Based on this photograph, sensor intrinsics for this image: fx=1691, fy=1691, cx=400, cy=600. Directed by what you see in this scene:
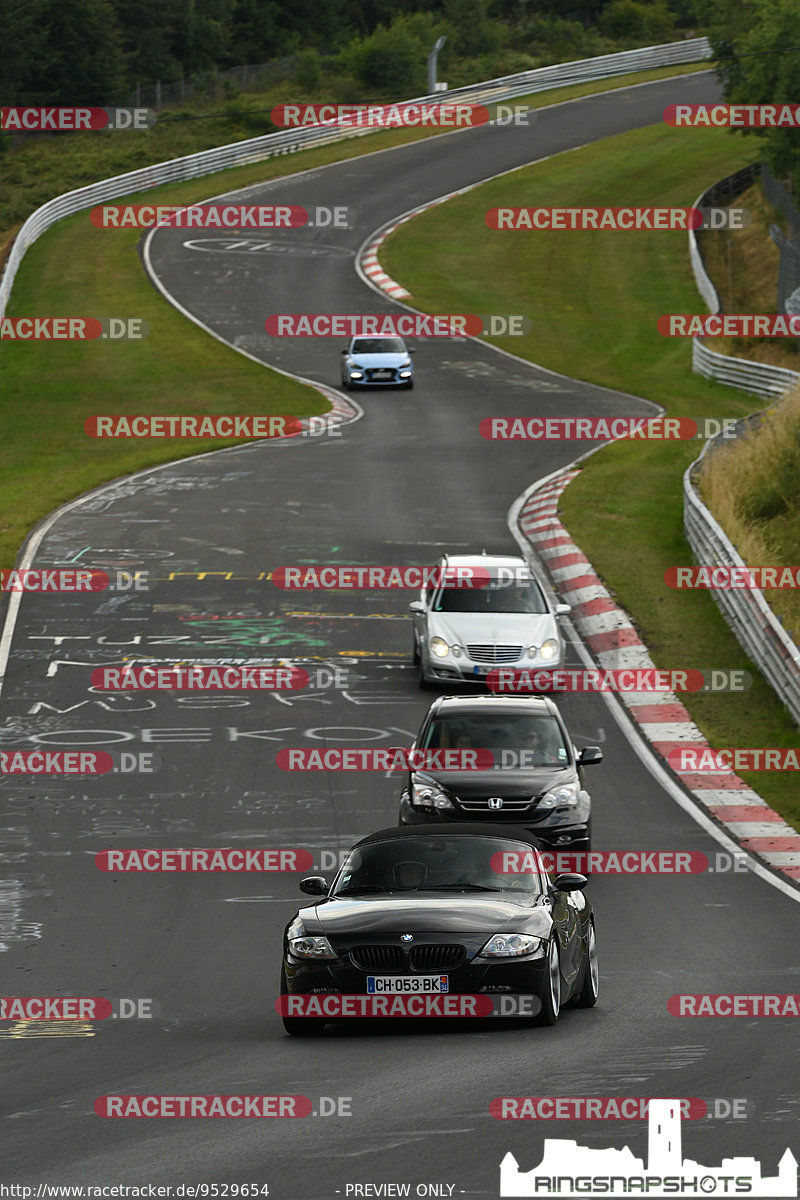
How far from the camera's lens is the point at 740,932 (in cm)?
1326

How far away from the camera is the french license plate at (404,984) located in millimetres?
10008

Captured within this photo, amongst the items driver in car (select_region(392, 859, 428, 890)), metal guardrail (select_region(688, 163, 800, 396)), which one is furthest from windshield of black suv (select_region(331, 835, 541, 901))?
metal guardrail (select_region(688, 163, 800, 396))

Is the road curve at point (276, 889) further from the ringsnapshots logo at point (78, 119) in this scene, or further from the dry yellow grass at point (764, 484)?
the ringsnapshots logo at point (78, 119)

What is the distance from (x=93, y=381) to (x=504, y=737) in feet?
102

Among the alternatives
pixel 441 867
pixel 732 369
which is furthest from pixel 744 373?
pixel 441 867

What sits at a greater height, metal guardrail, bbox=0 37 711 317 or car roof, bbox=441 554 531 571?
metal guardrail, bbox=0 37 711 317

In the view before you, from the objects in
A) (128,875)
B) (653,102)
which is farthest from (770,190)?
(128,875)

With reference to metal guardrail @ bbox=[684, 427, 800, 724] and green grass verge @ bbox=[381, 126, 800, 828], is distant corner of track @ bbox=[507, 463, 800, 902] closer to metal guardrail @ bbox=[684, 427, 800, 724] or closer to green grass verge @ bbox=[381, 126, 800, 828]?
green grass verge @ bbox=[381, 126, 800, 828]

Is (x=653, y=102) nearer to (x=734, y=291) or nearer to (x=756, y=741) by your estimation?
(x=734, y=291)

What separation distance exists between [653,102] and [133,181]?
27.4m

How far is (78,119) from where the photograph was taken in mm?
83562

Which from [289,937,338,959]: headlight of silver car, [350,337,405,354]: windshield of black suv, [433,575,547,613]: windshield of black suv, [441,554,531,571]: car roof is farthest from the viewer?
[350,337,405,354]: windshield of black suv

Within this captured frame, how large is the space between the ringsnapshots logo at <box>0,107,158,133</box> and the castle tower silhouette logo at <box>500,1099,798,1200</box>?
80103 mm

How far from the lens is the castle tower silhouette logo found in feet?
22.4
